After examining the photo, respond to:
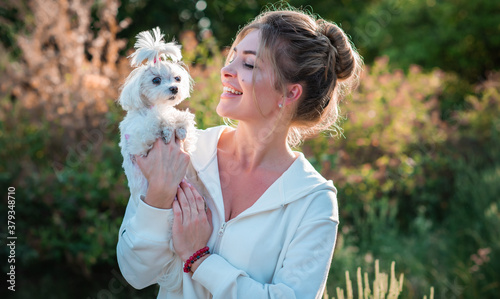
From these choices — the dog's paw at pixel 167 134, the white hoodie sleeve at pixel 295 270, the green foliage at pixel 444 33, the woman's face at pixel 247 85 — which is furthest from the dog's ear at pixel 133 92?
the green foliage at pixel 444 33

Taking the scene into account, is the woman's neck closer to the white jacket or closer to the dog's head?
the white jacket

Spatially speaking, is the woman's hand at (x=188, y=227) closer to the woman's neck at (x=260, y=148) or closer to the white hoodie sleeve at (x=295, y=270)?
the white hoodie sleeve at (x=295, y=270)

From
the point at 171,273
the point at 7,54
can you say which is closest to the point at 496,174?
the point at 171,273

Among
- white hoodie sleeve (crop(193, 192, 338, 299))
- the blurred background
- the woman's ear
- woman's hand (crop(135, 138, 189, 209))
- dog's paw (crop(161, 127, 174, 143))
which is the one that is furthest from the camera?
the blurred background

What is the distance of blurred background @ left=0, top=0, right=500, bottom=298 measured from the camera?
4590 millimetres

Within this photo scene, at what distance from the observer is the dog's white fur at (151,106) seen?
2162mm

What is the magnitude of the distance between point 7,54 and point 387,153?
6345 millimetres

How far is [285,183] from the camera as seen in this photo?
2.21 metres

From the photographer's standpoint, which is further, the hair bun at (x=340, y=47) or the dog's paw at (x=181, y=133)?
the hair bun at (x=340, y=47)

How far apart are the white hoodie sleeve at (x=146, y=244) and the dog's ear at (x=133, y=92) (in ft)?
1.53

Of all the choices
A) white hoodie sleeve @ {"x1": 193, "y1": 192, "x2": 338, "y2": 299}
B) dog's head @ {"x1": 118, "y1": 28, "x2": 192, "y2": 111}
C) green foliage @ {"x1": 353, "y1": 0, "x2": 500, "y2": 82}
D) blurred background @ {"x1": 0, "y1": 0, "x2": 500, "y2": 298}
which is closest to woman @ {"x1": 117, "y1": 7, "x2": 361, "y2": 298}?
white hoodie sleeve @ {"x1": 193, "y1": 192, "x2": 338, "y2": 299}

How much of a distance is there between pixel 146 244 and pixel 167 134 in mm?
524

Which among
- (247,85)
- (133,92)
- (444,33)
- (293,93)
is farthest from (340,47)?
(444,33)

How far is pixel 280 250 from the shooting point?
7.00ft
